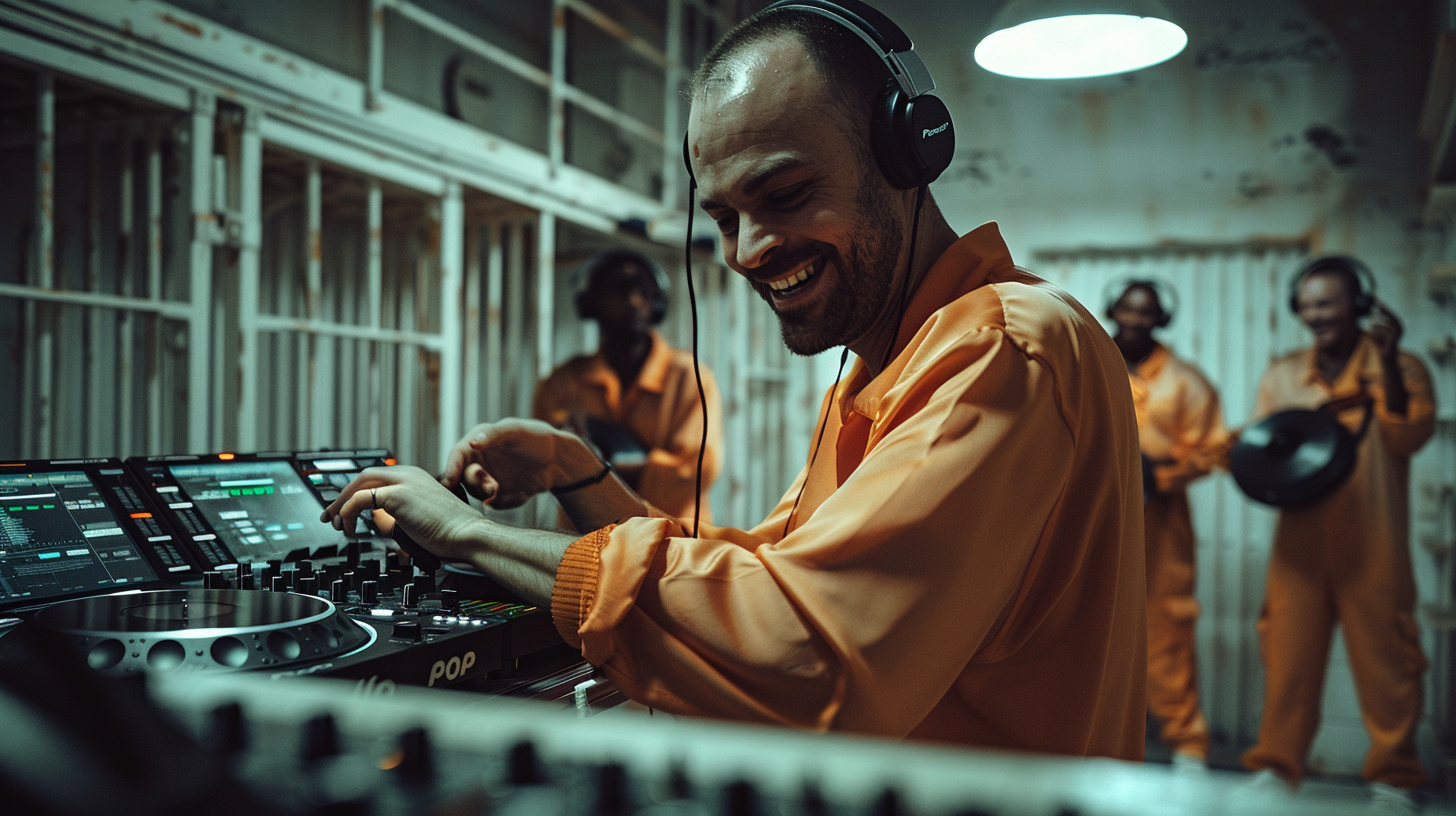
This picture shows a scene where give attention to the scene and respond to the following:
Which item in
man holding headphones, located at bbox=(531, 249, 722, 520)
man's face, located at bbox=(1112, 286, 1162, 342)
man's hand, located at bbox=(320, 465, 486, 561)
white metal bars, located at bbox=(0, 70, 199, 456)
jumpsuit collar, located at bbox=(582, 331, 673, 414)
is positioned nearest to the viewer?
man's hand, located at bbox=(320, 465, 486, 561)

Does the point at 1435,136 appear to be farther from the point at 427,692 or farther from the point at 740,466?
the point at 427,692

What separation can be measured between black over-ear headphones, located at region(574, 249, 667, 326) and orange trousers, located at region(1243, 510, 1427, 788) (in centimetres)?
244

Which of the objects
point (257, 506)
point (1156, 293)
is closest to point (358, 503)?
point (257, 506)

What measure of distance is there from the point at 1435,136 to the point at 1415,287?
0.85 metres

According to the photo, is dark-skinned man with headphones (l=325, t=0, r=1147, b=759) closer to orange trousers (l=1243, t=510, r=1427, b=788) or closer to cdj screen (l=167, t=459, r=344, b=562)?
cdj screen (l=167, t=459, r=344, b=562)

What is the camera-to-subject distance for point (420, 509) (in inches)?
34.7

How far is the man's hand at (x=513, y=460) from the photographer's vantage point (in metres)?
1.13

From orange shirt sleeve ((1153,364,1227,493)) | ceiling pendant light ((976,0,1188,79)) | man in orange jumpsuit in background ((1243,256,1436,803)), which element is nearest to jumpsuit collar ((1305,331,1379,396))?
man in orange jumpsuit in background ((1243,256,1436,803))

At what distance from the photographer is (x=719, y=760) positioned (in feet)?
1.19

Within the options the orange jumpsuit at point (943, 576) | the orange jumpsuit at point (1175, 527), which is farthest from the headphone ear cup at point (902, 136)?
the orange jumpsuit at point (1175, 527)

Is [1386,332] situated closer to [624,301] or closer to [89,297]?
[624,301]

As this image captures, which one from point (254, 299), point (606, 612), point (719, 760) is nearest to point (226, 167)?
point (254, 299)

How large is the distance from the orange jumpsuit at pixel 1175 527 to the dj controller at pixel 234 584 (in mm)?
3187

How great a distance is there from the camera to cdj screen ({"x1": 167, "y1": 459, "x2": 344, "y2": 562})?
43.1 inches
